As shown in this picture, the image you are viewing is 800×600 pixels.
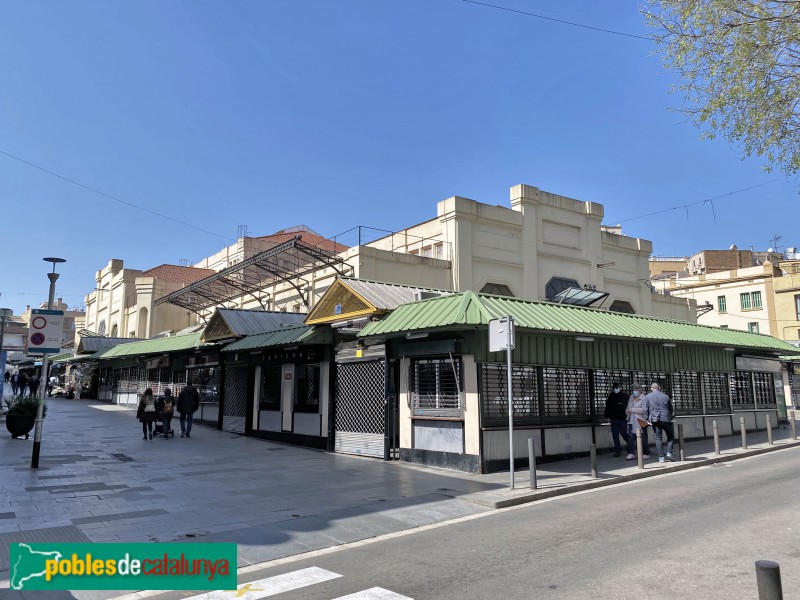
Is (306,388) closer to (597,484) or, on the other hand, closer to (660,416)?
(597,484)

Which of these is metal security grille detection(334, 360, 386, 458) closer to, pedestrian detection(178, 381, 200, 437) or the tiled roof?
pedestrian detection(178, 381, 200, 437)

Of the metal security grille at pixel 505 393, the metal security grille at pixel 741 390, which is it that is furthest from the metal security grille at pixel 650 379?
the metal security grille at pixel 741 390

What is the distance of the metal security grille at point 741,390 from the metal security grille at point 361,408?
533 inches

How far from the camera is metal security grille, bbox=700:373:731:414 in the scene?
1861cm

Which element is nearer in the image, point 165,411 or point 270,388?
point 165,411

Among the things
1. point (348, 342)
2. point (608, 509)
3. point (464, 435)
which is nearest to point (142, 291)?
point (348, 342)

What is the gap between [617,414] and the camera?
1427 centimetres

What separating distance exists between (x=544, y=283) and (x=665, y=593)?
90.1 ft

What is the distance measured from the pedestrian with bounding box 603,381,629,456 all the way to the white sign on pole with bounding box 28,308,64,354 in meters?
13.3

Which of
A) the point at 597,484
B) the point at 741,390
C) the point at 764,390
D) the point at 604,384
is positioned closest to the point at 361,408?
the point at 597,484

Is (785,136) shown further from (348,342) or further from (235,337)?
(235,337)

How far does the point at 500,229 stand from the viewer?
1188 inches

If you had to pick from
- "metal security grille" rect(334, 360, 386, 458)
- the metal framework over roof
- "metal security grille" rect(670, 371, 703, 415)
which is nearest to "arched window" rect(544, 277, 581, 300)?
the metal framework over roof

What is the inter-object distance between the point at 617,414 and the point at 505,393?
11.8ft
